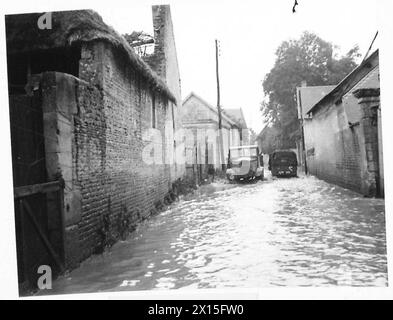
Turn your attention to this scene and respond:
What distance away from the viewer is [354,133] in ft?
36.8

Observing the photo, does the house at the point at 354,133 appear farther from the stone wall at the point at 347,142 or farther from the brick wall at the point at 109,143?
the brick wall at the point at 109,143

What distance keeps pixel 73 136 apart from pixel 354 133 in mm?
9155

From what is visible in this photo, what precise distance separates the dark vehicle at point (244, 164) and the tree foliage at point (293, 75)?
444 centimetres

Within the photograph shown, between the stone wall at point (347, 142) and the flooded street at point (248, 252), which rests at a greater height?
the stone wall at point (347, 142)

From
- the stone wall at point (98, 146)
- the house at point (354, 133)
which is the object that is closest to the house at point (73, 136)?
the stone wall at point (98, 146)

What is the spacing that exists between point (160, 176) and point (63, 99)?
19.5 ft

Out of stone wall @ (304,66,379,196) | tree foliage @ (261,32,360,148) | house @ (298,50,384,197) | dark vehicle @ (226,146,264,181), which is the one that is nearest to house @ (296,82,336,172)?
tree foliage @ (261,32,360,148)

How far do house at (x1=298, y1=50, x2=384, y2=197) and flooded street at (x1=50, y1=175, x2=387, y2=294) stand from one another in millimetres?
1189

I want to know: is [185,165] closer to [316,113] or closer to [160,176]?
[160,176]

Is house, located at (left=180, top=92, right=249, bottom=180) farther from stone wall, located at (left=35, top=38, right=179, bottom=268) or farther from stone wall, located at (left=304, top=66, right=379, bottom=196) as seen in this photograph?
stone wall, located at (left=35, top=38, right=179, bottom=268)

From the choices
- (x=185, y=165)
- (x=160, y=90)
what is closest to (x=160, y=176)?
(x=160, y=90)

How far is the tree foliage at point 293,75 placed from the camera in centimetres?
1678

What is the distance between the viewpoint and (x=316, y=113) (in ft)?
59.2

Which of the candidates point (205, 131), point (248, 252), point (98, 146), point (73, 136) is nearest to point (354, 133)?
point (248, 252)
